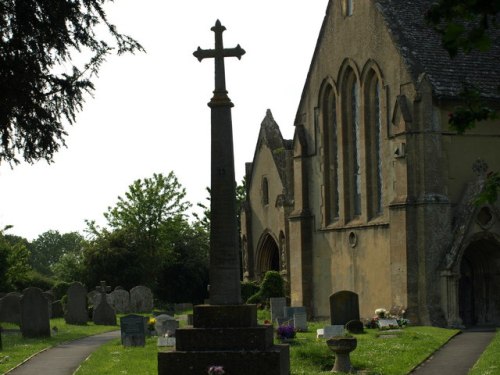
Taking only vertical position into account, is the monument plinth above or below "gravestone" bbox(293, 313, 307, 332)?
above

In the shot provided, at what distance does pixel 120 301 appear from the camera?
179 feet

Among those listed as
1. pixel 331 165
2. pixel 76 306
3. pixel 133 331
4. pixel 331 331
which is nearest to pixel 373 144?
pixel 331 165

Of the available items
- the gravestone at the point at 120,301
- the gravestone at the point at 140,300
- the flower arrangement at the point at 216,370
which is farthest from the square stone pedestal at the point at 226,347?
the gravestone at the point at 140,300

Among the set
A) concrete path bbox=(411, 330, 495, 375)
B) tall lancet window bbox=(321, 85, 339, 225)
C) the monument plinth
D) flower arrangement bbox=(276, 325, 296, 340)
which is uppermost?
tall lancet window bbox=(321, 85, 339, 225)

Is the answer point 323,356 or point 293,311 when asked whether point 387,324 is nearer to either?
point 293,311

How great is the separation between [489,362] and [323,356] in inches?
151

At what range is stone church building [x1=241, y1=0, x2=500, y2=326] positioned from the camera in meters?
33.3

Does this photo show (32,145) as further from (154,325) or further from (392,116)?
(392,116)

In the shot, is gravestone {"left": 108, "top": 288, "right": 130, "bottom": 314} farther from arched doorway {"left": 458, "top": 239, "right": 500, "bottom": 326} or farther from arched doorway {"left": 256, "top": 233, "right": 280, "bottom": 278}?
arched doorway {"left": 458, "top": 239, "right": 500, "bottom": 326}

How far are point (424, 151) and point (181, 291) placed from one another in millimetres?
37420

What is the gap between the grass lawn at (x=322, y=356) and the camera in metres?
20.8

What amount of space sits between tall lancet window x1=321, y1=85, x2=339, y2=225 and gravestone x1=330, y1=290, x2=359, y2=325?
963 centimetres

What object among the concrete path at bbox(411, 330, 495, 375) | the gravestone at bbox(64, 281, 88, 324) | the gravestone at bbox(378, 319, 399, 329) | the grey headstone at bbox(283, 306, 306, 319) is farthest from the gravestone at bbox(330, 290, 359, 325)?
the gravestone at bbox(64, 281, 88, 324)

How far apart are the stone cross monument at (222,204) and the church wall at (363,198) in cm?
1610
